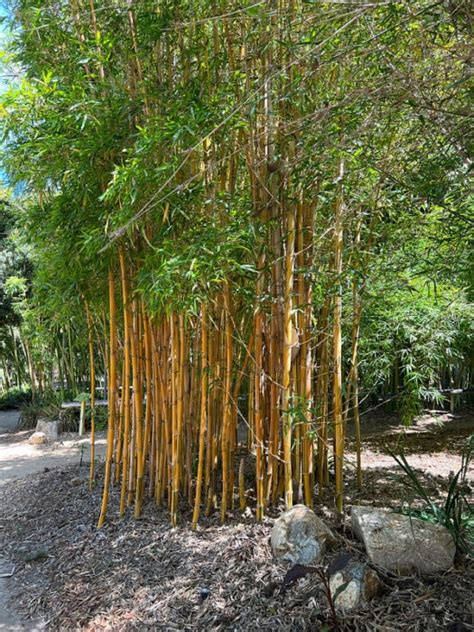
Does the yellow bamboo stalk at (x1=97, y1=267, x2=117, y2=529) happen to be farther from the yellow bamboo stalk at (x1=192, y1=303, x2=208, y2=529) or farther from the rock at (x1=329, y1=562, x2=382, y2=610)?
the rock at (x1=329, y1=562, x2=382, y2=610)

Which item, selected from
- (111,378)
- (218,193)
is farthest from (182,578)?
(218,193)

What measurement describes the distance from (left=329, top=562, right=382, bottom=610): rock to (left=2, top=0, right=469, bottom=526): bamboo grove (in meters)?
0.59

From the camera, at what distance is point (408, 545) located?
6.42ft

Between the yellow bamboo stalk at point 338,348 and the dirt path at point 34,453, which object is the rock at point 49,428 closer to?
the dirt path at point 34,453

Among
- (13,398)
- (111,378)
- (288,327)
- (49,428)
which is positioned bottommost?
(49,428)

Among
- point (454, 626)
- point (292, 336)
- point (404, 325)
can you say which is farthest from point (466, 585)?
point (404, 325)

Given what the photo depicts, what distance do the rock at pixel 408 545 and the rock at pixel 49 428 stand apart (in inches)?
217

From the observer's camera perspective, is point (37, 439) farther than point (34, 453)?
Yes

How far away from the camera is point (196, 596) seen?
206 centimetres

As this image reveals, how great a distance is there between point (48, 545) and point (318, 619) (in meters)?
1.62

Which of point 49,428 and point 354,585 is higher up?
point 49,428

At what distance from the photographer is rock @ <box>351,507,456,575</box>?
6.35 feet

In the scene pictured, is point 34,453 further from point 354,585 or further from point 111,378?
point 354,585

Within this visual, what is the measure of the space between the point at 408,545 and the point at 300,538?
41 cm
